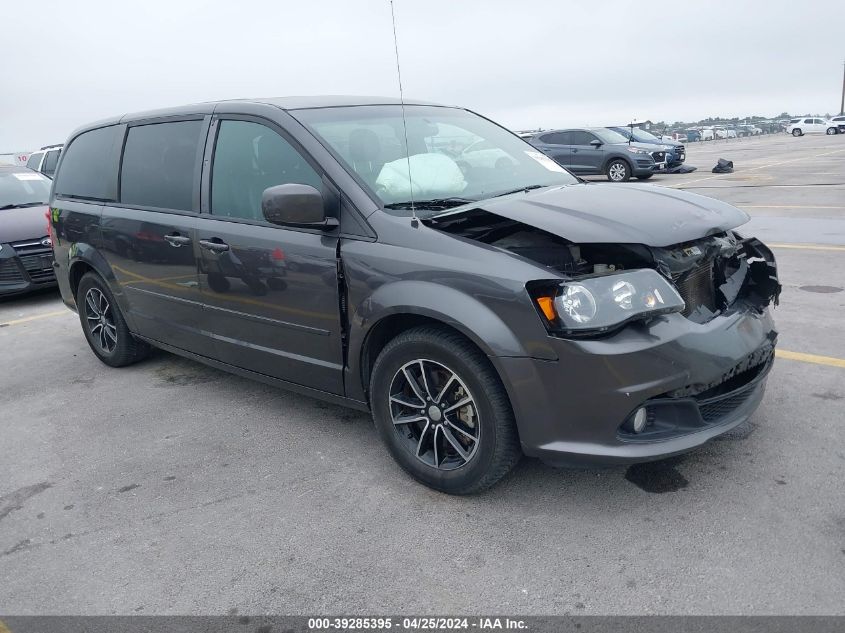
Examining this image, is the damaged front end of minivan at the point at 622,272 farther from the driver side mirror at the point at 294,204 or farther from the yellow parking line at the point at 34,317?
the yellow parking line at the point at 34,317

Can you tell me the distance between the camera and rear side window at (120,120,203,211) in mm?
4102

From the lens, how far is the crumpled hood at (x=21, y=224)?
7727mm

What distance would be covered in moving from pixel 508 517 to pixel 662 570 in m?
0.65

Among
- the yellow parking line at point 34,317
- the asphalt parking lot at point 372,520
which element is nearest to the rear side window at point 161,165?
the asphalt parking lot at point 372,520

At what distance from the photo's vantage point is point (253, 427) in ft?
13.2

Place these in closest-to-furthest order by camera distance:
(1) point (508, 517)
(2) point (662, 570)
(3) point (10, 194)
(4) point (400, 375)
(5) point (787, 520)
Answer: (2) point (662, 570) → (5) point (787, 520) → (1) point (508, 517) → (4) point (400, 375) → (3) point (10, 194)

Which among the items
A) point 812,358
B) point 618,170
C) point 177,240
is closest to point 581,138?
point 618,170

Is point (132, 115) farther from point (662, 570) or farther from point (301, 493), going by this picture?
point (662, 570)

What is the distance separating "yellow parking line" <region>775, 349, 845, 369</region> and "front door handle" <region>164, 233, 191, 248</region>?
3.74 m

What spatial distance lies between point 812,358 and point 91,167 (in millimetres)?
5070

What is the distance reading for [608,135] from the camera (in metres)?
19.6

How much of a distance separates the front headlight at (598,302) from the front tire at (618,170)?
17.2 metres

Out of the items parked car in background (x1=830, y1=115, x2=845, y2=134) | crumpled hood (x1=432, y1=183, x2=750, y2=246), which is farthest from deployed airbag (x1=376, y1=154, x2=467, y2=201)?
parked car in background (x1=830, y1=115, x2=845, y2=134)

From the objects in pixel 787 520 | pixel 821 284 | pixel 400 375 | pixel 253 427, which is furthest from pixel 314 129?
pixel 821 284
